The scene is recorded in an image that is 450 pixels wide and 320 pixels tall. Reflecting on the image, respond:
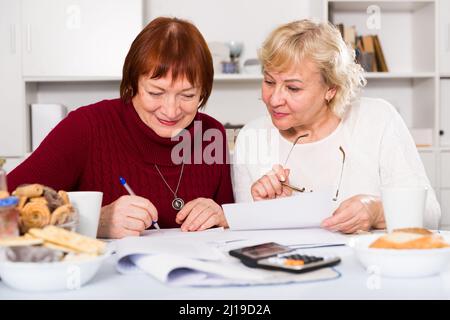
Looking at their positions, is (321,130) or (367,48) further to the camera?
(367,48)

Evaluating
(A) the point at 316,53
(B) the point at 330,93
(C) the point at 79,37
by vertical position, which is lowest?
(B) the point at 330,93

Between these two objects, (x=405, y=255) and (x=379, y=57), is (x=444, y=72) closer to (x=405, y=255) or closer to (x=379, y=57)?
(x=379, y=57)

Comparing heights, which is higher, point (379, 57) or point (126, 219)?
point (379, 57)

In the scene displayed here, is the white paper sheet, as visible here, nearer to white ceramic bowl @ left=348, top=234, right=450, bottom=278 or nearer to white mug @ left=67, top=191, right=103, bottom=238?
white ceramic bowl @ left=348, top=234, right=450, bottom=278

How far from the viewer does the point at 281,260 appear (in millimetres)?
938

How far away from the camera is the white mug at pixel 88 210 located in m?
1.20

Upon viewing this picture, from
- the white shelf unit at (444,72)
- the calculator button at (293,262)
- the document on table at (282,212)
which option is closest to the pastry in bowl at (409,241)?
the calculator button at (293,262)

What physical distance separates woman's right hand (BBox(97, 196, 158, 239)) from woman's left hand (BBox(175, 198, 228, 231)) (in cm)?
12

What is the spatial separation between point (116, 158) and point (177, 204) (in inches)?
9.0

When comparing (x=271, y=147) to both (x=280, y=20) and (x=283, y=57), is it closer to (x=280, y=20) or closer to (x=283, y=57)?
(x=283, y=57)

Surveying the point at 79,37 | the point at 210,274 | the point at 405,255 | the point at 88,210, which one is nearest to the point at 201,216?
the point at 88,210

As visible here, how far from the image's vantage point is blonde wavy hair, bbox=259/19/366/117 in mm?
1801

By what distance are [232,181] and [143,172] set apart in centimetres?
34

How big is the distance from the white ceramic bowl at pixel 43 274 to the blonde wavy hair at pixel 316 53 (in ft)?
3.59
